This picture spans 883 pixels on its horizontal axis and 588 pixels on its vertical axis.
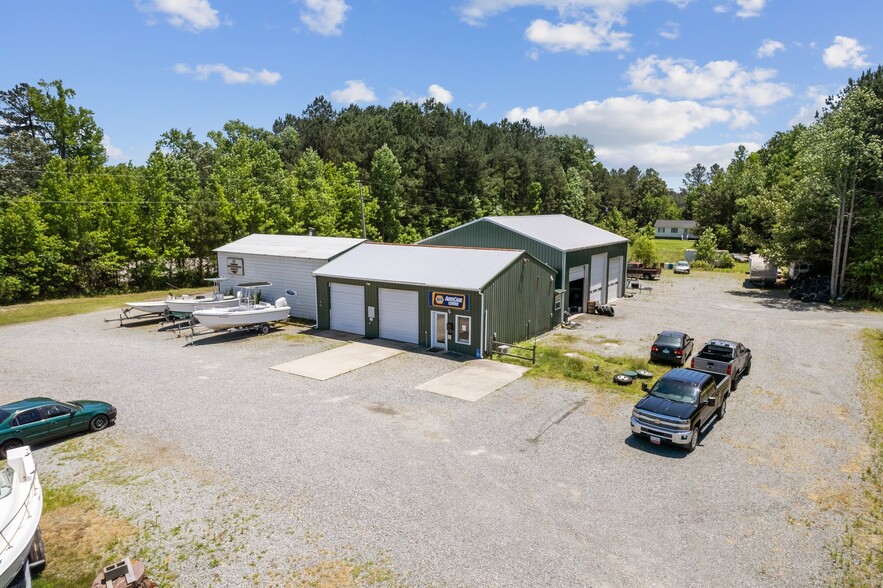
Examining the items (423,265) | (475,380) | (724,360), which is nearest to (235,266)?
(423,265)

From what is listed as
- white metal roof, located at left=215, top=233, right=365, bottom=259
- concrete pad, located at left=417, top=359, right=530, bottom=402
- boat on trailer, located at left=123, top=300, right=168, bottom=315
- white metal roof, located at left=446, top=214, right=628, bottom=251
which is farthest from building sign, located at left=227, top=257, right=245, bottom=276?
concrete pad, located at left=417, top=359, right=530, bottom=402

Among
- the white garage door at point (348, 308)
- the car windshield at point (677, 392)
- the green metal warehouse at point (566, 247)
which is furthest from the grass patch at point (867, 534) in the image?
the white garage door at point (348, 308)

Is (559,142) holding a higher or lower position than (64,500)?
higher

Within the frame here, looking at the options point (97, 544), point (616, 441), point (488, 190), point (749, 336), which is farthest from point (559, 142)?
point (97, 544)

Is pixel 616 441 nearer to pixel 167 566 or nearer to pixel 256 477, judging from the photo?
pixel 256 477

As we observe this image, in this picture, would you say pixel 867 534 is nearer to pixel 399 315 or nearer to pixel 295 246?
pixel 399 315

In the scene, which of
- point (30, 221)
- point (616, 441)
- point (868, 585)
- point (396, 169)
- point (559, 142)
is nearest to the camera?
point (868, 585)

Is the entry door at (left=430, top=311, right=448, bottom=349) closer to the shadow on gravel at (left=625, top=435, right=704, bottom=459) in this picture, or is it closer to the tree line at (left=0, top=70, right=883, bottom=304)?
the shadow on gravel at (left=625, top=435, right=704, bottom=459)

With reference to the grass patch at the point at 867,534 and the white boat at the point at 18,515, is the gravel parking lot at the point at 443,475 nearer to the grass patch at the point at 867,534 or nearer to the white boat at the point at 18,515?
the grass patch at the point at 867,534
